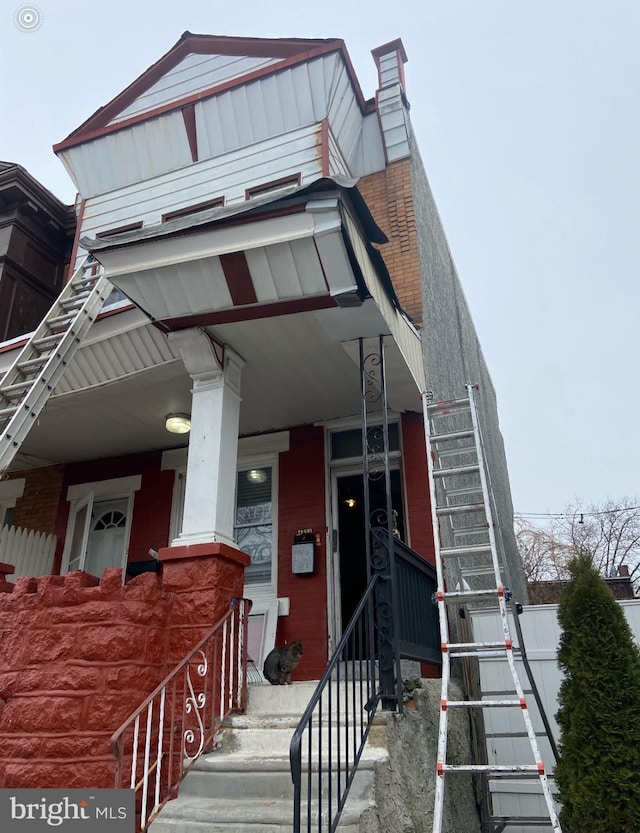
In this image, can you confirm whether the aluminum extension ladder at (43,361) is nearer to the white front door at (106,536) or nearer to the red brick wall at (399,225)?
the white front door at (106,536)

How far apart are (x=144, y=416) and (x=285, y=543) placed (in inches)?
94.9

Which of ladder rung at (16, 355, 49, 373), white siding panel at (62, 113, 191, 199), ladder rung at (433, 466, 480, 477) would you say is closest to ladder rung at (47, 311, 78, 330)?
ladder rung at (16, 355, 49, 373)

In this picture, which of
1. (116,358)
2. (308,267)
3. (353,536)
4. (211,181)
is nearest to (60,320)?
(116,358)

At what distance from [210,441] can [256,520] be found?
2.79 meters

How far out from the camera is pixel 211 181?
8383 mm

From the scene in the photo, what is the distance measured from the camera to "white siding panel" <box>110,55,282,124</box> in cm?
845

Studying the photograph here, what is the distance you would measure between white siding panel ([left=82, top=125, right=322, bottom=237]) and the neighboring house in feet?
0.09

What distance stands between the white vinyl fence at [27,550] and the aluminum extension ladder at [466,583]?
5790 mm

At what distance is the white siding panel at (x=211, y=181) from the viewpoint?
787 centimetres

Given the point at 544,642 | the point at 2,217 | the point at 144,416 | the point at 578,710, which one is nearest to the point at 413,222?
the point at 144,416

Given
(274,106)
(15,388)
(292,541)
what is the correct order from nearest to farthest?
(15,388), (292,541), (274,106)

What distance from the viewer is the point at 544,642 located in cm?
638

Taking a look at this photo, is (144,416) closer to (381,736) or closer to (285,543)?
(285,543)

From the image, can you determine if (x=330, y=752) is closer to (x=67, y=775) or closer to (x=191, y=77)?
(x=67, y=775)
